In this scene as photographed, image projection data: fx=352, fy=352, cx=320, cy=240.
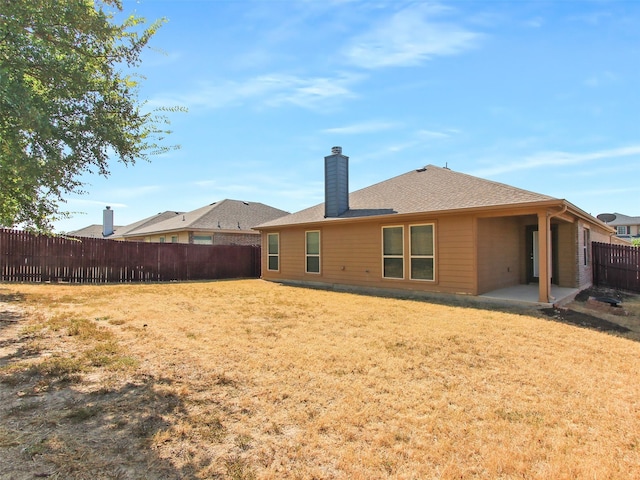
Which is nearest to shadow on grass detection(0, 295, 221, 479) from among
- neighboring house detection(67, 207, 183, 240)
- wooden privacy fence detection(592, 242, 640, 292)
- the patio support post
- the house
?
the house

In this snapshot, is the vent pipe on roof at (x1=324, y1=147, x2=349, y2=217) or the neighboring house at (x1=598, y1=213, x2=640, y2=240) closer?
the vent pipe on roof at (x1=324, y1=147, x2=349, y2=217)

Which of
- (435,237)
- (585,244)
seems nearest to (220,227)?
(435,237)

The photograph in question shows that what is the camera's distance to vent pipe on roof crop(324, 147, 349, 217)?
1327 centimetres

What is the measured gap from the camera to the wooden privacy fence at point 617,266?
12.0m

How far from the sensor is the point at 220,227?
2019 centimetres

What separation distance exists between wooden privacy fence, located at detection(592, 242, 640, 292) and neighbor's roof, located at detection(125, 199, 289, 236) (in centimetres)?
1500

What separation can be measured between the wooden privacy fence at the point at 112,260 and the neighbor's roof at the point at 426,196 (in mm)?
4365

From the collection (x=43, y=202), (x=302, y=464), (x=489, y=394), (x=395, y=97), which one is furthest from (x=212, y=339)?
(x=395, y=97)

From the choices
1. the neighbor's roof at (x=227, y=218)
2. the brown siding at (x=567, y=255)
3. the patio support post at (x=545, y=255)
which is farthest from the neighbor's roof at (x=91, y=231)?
the patio support post at (x=545, y=255)

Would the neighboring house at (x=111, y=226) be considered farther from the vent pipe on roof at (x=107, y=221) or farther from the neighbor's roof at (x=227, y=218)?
the neighbor's roof at (x=227, y=218)

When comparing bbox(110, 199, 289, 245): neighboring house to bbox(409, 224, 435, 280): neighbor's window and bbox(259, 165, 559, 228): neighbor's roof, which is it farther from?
bbox(409, 224, 435, 280): neighbor's window

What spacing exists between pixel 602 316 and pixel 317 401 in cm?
729

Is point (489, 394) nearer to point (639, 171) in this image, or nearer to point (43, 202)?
point (43, 202)

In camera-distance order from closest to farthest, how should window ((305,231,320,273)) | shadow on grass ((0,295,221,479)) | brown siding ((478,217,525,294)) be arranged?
shadow on grass ((0,295,221,479)) → brown siding ((478,217,525,294)) → window ((305,231,320,273))
